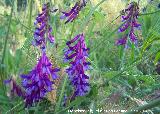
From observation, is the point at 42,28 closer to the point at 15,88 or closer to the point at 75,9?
the point at 75,9

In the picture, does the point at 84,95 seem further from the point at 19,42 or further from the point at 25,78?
the point at 19,42

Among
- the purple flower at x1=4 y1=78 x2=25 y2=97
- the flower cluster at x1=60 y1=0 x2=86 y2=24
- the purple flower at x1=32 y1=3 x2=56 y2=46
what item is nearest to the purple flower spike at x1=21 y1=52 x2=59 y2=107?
the purple flower at x1=4 y1=78 x2=25 y2=97

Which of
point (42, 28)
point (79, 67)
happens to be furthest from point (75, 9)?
point (79, 67)

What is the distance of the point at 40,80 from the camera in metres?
1.37

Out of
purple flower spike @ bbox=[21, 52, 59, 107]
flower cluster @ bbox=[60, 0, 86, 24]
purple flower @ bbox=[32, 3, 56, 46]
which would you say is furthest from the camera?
flower cluster @ bbox=[60, 0, 86, 24]

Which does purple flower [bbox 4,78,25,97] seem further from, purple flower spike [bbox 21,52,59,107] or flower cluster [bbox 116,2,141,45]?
flower cluster [bbox 116,2,141,45]

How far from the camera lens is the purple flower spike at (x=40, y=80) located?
1367mm

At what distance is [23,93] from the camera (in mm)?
1499

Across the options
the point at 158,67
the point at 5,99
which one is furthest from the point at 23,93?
the point at 158,67

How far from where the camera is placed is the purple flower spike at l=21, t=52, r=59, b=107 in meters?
1.37

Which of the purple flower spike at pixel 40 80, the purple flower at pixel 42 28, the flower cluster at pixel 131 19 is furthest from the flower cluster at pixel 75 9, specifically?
the purple flower spike at pixel 40 80

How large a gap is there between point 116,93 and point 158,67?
531 millimetres

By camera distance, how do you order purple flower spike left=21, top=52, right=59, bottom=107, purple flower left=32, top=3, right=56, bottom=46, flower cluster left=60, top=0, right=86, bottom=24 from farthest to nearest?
1. flower cluster left=60, top=0, right=86, bottom=24
2. purple flower left=32, top=3, right=56, bottom=46
3. purple flower spike left=21, top=52, right=59, bottom=107

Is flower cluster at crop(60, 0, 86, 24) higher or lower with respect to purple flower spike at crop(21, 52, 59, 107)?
higher
